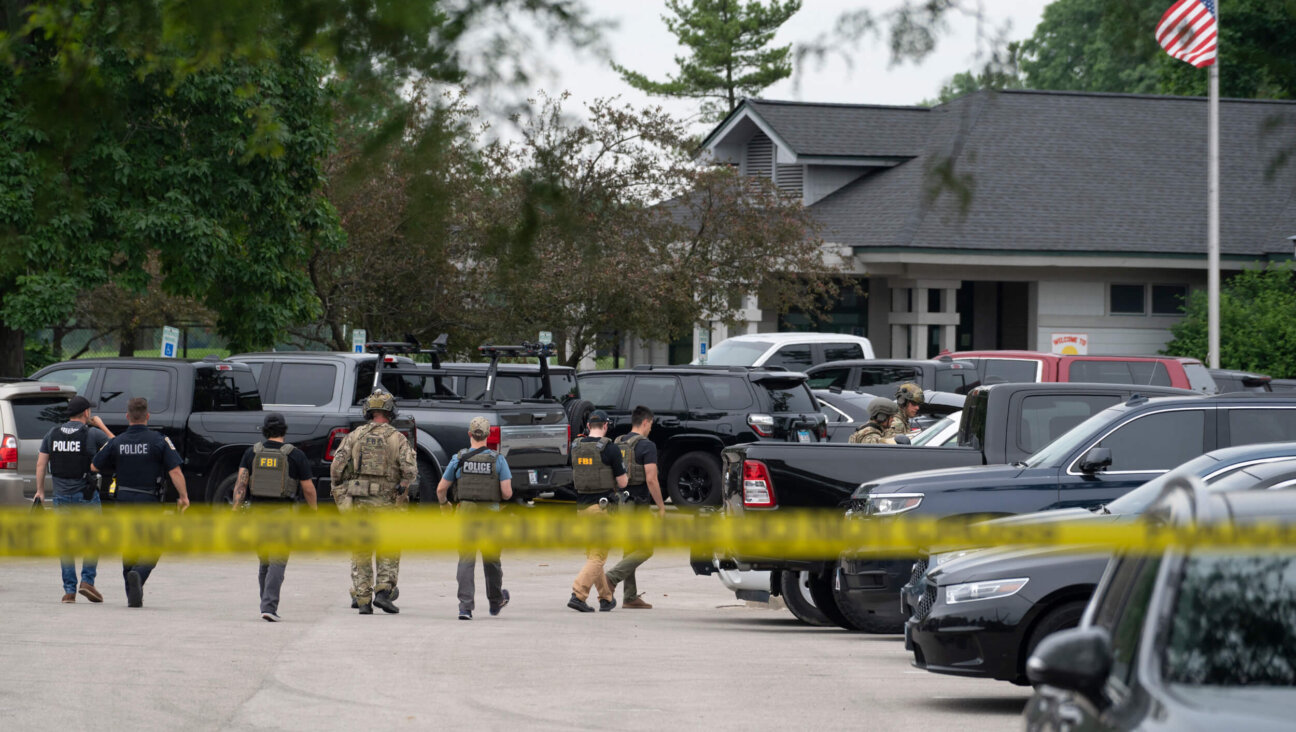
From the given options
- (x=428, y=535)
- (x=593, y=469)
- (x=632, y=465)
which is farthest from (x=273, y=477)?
(x=428, y=535)

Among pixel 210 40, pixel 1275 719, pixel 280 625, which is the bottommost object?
pixel 280 625

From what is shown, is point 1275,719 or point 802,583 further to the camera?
point 802,583

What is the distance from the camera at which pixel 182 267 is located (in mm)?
22688

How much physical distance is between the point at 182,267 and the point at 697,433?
7.77 m

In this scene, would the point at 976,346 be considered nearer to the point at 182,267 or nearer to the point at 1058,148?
the point at 1058,148

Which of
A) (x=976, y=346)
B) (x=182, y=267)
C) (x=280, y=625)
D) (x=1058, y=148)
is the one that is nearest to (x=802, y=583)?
(x=280, y=625)

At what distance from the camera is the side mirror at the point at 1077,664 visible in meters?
3.97

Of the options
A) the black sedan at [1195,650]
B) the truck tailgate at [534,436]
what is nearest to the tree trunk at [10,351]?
the truck tailgate at [534,436]

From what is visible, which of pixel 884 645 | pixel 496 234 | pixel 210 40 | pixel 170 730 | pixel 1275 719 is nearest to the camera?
pixel 1275 719

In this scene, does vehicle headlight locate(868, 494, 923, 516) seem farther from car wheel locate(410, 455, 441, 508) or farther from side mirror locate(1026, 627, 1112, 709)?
car wheel locate(410, 455, 441, 508)

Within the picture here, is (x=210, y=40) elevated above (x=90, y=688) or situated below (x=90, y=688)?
above

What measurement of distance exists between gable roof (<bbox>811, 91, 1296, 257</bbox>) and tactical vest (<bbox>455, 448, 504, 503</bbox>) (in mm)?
19819

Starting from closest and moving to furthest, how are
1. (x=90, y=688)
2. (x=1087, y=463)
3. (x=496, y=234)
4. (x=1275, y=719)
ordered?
(x=1275, y=719) → (x=496, y=234) → (x=90, y=688) → (x=1087, y=463)

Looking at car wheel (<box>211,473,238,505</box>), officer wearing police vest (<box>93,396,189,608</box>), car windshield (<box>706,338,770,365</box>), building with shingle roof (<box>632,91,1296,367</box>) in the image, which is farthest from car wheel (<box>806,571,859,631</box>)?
building with shingle roof (<box>632,91,1296,367</box>)
